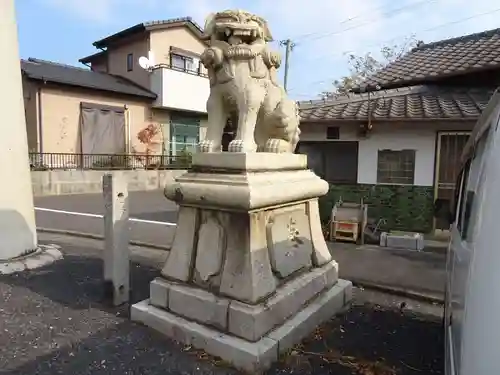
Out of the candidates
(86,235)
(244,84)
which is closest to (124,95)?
Answer: (86,235)

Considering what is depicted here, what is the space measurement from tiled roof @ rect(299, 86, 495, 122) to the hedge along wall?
5.30 ft

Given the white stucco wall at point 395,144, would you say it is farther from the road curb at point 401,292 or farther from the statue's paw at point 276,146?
the statue's paw at point 276,146

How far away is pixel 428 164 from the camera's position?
7816 millimetres

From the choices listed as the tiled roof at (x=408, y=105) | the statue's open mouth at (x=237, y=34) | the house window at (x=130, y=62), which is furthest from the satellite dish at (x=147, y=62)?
the statue's open mouth at (x=237, y=34)

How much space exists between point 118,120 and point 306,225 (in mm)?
16815

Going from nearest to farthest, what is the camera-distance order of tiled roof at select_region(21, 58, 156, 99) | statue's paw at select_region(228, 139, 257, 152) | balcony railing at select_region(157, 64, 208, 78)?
statue's paw at select_region(228, 139, 257, 152)
tiled roof at select_region(21, 58, 156, 99)
balcony railing at select_region(157, 64, 208, 78)

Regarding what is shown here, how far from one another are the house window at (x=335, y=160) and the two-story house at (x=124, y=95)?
985cm

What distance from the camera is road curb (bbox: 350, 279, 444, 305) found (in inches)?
173

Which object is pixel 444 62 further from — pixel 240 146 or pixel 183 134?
pixel 183 134

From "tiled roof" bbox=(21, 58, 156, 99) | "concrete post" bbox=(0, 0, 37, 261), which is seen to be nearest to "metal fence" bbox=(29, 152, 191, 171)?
"tiled roof" bbox=(21, 58, 156, 99)

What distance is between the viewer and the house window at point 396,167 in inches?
314

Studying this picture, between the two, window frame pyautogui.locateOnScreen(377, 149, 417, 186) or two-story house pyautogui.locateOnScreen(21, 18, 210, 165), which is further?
two-story house pyautogui.locateOnScreen(21, 18, 210, 165)

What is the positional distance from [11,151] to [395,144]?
729cm

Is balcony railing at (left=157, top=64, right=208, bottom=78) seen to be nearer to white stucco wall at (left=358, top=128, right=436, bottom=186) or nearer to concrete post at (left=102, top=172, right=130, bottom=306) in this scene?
white stucco wall at (left=358, top=128, right=436, bottom=186)
